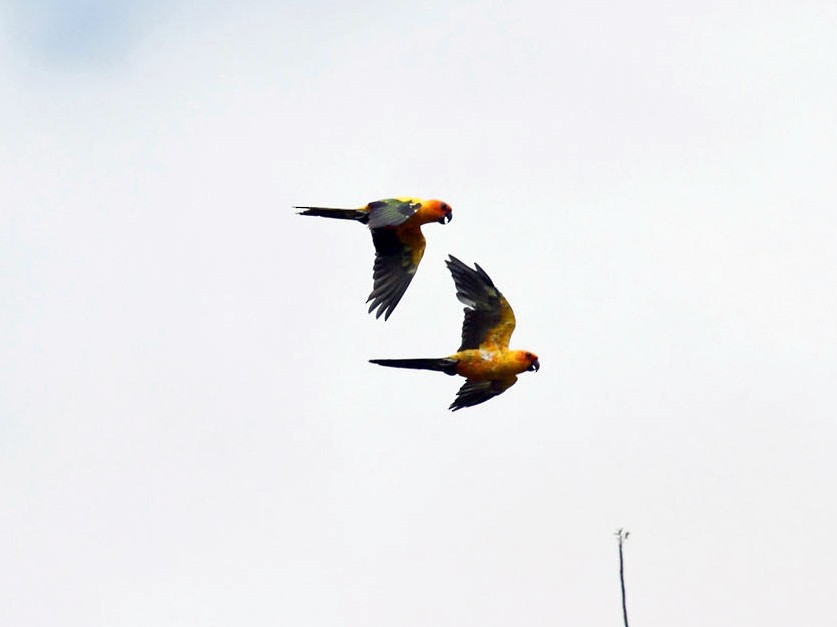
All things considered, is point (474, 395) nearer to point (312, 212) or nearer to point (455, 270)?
point (455, 270)

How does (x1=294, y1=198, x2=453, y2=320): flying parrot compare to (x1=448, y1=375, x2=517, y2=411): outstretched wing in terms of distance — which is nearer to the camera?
(x1=448, y1=375, x2=517, y2=411): outstretched wing

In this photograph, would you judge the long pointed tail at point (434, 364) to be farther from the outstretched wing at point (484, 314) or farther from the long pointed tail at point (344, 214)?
the long pointed tail at point (344, 214)

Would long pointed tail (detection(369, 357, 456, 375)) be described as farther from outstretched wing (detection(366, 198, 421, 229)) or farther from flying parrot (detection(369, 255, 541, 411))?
outstretched wing (detection(366, 198, 421, 229))

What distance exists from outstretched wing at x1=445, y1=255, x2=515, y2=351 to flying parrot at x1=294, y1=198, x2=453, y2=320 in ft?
6.35

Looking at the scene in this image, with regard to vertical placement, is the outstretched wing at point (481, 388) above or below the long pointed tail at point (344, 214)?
below

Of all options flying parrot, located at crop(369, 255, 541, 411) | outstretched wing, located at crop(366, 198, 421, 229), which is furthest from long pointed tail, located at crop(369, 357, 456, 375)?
outstretched wing, located at crop(366, 198, 421, 229)

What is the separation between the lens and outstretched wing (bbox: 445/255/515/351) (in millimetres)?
36250

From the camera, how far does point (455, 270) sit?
36.7 meters

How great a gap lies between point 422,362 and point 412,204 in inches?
167

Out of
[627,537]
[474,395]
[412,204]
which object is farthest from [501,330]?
[627,537]

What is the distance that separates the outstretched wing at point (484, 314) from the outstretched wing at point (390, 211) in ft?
8.05

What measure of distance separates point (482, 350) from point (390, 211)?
157 inches

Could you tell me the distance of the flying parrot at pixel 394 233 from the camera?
3772cm

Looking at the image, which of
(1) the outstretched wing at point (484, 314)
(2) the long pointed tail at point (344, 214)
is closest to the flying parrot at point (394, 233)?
(2) the long pointed tail at point (344, 214)
